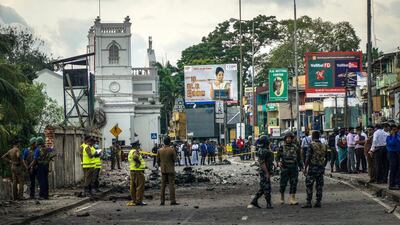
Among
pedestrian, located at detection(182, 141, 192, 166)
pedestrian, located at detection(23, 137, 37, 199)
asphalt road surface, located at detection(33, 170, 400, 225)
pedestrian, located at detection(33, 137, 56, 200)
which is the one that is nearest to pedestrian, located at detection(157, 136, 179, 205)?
asphalt road surface, located at detection(33, 170, 400, 225)

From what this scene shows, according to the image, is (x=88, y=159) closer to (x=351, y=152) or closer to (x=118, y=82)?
(x=351, y=152)

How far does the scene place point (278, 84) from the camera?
8238 cm

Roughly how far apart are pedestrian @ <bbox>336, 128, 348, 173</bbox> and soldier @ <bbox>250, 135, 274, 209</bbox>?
17.2 metres

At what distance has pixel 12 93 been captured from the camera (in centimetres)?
2453

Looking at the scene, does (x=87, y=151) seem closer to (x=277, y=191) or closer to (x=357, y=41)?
(x=277, y=191)

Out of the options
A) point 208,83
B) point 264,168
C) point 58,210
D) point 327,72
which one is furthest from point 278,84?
point 58,210

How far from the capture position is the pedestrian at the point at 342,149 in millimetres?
41781

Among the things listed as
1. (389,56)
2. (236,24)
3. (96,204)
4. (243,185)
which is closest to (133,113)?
(236,24)

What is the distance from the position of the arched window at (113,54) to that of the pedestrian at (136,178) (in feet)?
309

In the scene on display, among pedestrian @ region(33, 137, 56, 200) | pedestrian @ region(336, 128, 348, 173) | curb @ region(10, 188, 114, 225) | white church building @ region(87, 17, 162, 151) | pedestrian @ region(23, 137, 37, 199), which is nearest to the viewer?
curb @ region(10, 188, 114, 225)

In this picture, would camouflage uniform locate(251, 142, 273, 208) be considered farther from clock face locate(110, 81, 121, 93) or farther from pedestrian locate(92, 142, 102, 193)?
clock face locate(110, 81, 121, 93)

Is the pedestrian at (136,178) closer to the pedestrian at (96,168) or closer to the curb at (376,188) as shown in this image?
the pedestrian at (96,168)

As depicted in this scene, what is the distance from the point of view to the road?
2077cm

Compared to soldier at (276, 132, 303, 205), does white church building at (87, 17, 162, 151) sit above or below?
above
